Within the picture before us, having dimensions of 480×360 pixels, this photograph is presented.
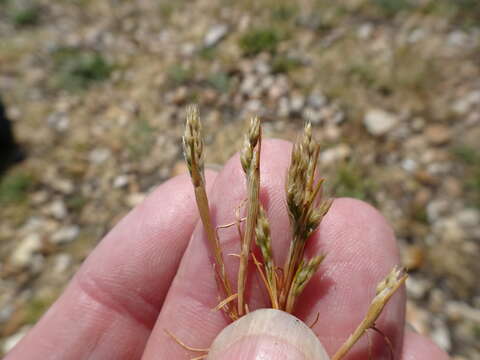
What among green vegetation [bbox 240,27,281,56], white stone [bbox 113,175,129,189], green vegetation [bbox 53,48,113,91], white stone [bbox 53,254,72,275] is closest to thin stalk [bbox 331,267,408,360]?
white stone [bbox 53,254,72,275]

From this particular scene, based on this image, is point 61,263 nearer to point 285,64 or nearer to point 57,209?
point 57,209

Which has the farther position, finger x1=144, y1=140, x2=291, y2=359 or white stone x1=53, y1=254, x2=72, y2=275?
white stone x1=53, y1=254, x2=72, y2=275

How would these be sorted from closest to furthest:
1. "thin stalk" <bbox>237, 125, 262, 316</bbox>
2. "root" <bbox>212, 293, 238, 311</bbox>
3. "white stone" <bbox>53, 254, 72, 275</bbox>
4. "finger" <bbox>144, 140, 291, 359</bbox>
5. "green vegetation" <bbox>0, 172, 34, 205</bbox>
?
"thin stalk" <bbox>237, 125, 262, 316</bbox>, "root" <bbox>212, 293, 238, 311</bbox>, "finger" <bbox>144, 140, 291, 359</bbox>, "white stone" <bbox>53, 254, 72, 275</bbox>, "green vegetation" <bbox>0, 172, 34, 205</bbox>

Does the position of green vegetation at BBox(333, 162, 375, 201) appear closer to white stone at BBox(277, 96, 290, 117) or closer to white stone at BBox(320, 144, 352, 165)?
white stone at BBox(320, 144, 352, 165)

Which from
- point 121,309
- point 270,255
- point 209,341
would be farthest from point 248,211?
point 121,309

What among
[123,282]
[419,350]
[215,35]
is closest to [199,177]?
[123,282]

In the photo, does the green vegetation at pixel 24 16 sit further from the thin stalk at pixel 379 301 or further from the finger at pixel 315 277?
the thin stalk at pixel 379 301

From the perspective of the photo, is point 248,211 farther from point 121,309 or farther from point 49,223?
point 49,223
